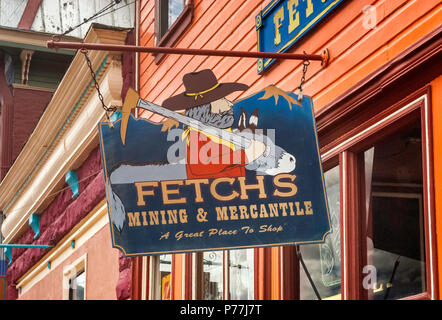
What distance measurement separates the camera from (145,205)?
22.3 ft

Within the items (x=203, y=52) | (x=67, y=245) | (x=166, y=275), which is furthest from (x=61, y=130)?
(x=203, y=52)

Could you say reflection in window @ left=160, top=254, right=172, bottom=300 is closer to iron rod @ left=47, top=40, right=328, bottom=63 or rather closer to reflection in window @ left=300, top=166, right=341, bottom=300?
reflection in window @ left=300, top=166, right=341, bottom=300

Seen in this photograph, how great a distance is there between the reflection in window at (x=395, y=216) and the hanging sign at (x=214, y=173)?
0.57 m

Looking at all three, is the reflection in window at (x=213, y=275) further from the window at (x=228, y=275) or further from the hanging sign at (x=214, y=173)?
the hanging sign at (x=214, y=173)

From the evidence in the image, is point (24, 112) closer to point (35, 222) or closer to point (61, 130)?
point (35, 222)

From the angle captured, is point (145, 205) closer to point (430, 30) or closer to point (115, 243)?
point (115, 243)

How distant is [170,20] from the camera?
11.3 m

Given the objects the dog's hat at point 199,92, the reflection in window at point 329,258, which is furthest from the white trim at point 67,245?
the dog's hat at point 199,92

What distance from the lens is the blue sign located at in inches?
295

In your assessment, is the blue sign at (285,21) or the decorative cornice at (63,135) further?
the decorative cornice at (63,135)

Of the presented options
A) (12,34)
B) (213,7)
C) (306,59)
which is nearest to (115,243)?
(306,59)

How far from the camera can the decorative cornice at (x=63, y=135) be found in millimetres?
12562

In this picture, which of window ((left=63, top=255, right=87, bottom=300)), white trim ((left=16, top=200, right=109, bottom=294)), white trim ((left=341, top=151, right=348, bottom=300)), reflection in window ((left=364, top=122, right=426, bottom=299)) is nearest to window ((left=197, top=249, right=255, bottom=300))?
white trim ((left=341, top=151, right=348, bottom=300))
